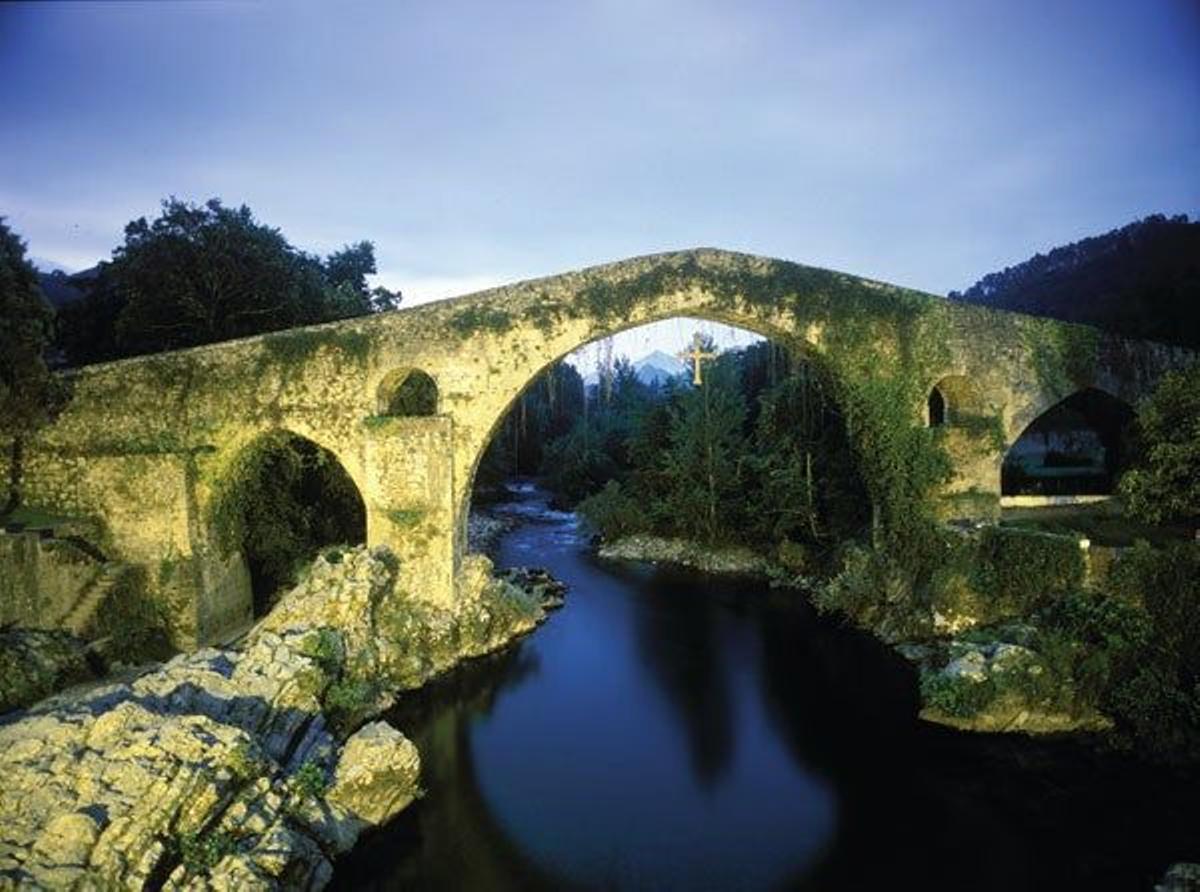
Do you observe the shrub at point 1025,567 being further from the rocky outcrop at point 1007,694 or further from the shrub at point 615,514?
the shrub at point 615,514

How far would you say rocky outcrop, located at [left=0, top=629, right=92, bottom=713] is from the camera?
33.7 ft

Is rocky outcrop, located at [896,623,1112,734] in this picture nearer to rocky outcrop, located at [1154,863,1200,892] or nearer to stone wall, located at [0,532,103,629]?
rocky outcrop, located at [1154,863,1200,892]

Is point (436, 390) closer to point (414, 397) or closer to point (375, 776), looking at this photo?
point (414, 397)

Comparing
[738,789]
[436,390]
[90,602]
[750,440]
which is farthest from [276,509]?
[750,440]

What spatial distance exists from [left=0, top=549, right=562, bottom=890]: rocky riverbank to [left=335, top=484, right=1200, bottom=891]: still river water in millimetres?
645

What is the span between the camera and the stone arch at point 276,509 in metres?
13.5

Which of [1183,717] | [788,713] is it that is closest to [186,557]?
[788,713]

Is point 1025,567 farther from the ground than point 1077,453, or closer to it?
closer to it

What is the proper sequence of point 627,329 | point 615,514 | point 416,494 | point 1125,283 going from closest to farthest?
point 416,494
point 627,329
point 615,514
point 1125,283

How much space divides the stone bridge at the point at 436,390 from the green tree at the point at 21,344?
2.12 ft

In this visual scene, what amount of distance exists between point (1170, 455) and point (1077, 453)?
12.3 m

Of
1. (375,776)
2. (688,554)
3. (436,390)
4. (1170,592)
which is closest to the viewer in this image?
(375,776)

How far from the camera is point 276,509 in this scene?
15.3 metres

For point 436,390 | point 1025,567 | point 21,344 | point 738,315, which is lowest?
point 1025,567
